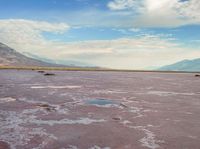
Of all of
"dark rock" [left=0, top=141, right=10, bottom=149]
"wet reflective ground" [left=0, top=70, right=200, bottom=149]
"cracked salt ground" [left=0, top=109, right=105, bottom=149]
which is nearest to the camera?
"dark rock" [left=0, top=141, right=10, bottom=149]

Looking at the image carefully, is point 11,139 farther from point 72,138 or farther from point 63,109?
point 63,109

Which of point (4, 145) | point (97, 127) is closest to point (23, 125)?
point (4, 145)

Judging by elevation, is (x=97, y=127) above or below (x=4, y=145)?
above

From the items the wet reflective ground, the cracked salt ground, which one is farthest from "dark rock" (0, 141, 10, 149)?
the cracked salt ground

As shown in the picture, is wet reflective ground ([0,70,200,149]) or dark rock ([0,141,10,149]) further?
wet reflective ground ([0,70,200,149])

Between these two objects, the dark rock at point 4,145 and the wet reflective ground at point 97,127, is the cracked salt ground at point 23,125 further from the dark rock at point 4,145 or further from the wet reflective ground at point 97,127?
the dark rock at point 4,145

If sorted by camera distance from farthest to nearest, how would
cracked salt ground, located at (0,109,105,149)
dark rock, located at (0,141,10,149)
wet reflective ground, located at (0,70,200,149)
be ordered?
cracked salt ground, located at (0,109,105,149) → wet reflective ground, located at (0,70,200,149) → dark rock, located at (0,141,10,149)

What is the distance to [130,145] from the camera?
16578 mm

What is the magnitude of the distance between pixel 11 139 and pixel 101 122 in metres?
8.25

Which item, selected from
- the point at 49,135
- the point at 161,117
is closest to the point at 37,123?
the point at 49,135

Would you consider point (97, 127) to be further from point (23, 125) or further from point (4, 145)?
point (4, 145)

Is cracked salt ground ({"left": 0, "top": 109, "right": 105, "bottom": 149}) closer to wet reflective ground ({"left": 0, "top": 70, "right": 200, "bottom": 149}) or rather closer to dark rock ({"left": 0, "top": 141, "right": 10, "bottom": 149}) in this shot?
wet reflective ground ({"left": 0, "top": 70, "right": 200, "bottom": 149})

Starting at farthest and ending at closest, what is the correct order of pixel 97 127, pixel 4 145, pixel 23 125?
pixel 97 127
pixel 23 125
pixel 4 145

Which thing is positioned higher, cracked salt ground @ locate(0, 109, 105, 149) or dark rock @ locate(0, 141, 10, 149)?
cracked salt ground @ locate(0, 109, 105, 149)
